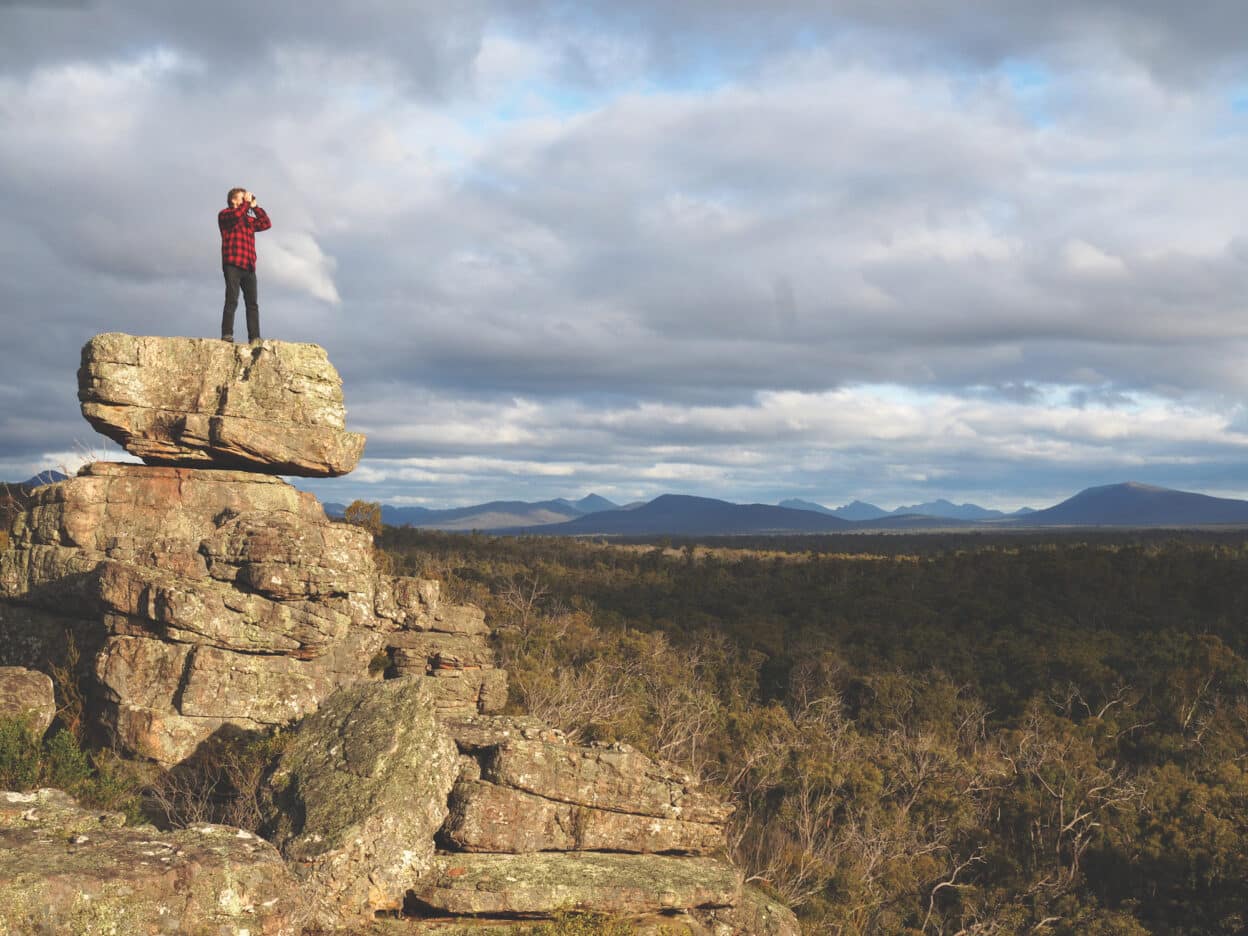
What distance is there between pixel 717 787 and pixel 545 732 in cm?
1614

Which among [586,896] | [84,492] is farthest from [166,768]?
[586,896]

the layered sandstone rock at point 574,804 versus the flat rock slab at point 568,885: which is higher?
the layered sandstone rock at point 574,804

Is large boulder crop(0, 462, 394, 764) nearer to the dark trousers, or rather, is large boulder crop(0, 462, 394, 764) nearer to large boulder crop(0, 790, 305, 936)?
the dark trousers

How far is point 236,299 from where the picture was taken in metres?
20.8

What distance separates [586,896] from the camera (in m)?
13.7

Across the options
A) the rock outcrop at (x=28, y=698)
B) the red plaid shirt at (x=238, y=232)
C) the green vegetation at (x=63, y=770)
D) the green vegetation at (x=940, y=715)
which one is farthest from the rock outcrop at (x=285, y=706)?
the green vegetation at (x=940, y=715)

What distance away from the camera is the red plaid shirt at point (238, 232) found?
2017 cm

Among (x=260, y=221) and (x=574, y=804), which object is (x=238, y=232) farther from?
(x=574, y=804)

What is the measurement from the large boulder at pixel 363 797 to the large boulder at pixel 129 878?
3.61ft

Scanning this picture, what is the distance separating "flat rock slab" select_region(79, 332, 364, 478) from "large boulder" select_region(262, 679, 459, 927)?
23.0 ft

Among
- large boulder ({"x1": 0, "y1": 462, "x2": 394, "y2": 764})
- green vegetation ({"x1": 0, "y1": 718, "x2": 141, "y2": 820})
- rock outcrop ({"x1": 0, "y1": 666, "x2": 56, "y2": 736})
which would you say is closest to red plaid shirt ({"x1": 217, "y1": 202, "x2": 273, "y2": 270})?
large boulder ({"x1": 0, "y1": 462, "x2": 394, "y2": 764})

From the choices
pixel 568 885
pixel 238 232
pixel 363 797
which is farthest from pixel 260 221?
pixel 568 885

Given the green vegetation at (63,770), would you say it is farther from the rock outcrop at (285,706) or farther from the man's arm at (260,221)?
the man's arm at (260,221)

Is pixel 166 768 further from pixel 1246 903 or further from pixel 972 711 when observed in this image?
pixel 972 711
